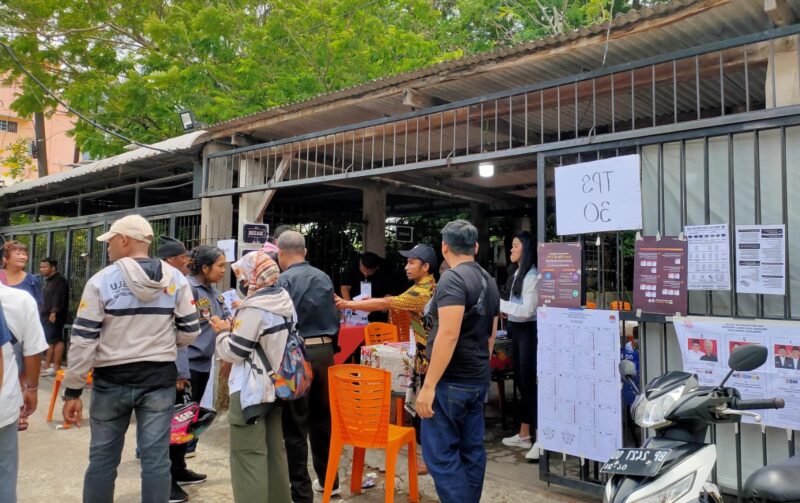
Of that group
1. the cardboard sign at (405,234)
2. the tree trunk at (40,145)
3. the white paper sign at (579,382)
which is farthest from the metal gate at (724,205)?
the tree trunk at (40,145)

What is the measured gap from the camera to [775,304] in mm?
3262

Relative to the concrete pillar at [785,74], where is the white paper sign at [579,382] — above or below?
below

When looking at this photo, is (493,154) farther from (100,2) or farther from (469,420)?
(100,2)

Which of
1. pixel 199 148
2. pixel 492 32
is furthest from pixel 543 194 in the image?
pixel 492 32

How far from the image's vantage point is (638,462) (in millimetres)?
2111

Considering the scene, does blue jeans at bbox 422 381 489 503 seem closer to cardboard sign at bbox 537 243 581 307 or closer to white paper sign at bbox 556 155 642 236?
cardboard sign at bbox 537 243 581 307

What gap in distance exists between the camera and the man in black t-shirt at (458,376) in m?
3.10

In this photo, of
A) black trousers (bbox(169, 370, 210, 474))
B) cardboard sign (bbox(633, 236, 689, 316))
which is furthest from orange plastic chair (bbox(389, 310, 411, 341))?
cardboard sign (bbox(633, 236, 689, 316))

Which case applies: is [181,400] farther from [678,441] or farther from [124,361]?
[678,441]

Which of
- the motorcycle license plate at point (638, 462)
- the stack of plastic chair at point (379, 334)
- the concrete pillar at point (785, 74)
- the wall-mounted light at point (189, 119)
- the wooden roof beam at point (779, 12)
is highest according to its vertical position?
the wall-mounted light at point (189, 119)

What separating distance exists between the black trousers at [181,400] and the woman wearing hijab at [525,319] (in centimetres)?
256

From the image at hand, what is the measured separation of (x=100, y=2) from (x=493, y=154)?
1134 cm

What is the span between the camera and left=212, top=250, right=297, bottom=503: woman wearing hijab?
122 inches

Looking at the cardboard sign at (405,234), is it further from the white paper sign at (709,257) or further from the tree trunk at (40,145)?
the tree trunk at (40,145)
